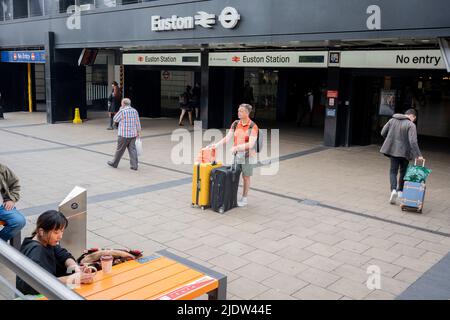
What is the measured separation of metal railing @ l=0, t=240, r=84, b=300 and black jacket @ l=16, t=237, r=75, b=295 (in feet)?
5.02

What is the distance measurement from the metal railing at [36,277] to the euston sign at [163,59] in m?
15.7

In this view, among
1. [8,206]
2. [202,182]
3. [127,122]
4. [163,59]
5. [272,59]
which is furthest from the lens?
[163,59]

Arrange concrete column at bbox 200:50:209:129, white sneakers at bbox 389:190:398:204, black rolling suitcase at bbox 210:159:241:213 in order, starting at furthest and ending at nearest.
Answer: concrete column at bbox 200:50:209:129, white sneakers at bbox 389:190:398:204, black rolling suitcase at bbox 210:159:241:213

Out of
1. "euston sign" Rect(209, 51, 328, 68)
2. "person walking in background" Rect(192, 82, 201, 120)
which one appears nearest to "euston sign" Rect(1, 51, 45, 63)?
"person walking in background" Rect(192, 82, 201, 120)

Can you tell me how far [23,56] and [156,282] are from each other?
20.7 metres

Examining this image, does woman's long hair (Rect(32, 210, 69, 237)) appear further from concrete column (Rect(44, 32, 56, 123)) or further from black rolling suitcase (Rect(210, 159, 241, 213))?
concrete column (Rect(44, 32, 56, 123))

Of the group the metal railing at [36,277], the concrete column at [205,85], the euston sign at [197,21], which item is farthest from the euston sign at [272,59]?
the metal railing at [36,277]

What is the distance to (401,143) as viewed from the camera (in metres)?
8.04

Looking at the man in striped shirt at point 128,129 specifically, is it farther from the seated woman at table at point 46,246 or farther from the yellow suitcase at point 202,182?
the seated woman at table at point 46,246

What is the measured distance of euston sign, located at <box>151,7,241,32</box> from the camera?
12.8 metres

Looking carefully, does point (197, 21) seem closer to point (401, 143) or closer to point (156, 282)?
point (401, 143)

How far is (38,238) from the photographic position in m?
3.69

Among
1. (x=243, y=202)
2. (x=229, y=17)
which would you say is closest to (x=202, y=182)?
(x=243, y=202)

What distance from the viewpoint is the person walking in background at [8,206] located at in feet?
16.1
